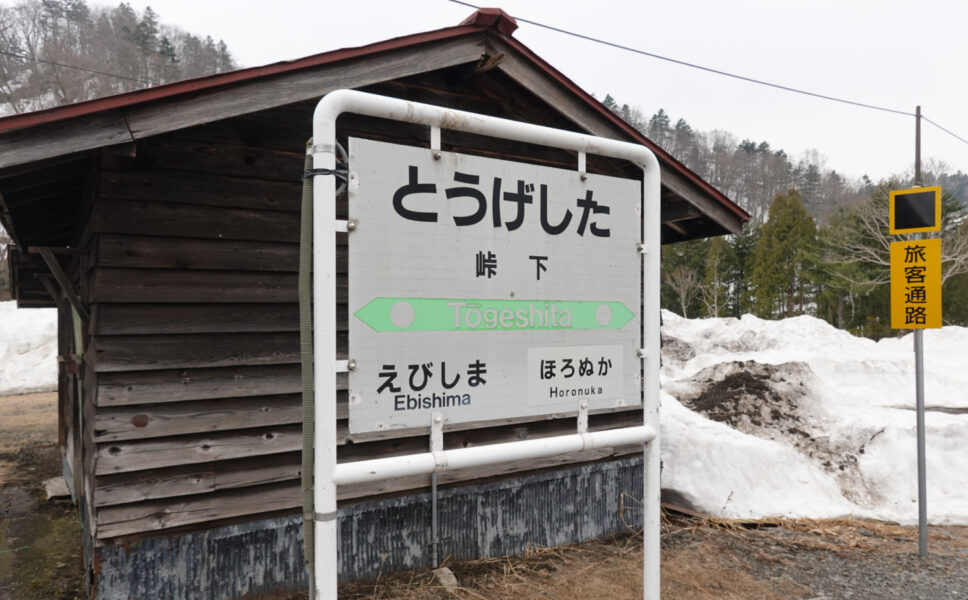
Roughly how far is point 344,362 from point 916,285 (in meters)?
5.09

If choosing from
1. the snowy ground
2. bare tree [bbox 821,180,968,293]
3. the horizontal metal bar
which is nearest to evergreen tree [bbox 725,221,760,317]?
bare tree [bbox 821,180,968,293]

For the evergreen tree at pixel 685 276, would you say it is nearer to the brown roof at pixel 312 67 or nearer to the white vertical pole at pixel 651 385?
the brown roof at pixel 312 67

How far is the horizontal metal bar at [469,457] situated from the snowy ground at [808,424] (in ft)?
14.9

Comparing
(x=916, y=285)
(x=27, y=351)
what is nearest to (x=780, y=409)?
(x=916, y=285)

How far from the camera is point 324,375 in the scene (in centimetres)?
228

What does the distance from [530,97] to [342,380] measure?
2.75m

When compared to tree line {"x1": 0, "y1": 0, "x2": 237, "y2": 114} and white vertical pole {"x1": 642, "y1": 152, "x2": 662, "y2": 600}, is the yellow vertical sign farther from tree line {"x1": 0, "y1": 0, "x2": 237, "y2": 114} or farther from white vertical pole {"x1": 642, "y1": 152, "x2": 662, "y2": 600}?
tree line {"x1": 0, "y1": 0, "x2": 237, "y2": 114}

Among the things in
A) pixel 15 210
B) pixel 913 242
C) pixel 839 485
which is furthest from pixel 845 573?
pixel 15 210

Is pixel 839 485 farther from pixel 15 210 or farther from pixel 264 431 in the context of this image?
pixel 15 210

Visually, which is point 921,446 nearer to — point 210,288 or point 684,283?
point 210,288

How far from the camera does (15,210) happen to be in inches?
195

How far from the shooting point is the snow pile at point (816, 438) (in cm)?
721

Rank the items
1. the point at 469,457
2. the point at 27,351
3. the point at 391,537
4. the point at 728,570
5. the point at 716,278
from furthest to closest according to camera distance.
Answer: the point at 716,278
the point at 27,351
the point at 728,570
the point at 391,537
the point at 469,457

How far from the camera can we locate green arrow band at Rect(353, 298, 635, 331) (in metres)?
2.50
